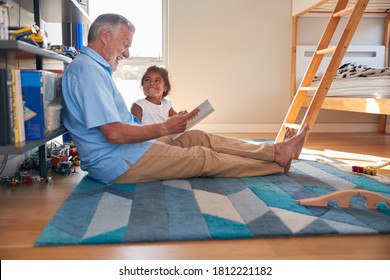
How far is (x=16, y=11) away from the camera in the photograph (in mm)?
1954

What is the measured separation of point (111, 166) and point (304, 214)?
71cm

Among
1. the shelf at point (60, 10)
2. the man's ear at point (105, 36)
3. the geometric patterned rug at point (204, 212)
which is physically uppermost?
the shelf at point (60, 10)

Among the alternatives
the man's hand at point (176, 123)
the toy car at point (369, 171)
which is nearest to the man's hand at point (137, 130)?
the man's hand at point (176, 123)

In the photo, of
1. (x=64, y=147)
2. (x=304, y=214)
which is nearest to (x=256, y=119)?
(x=64, y=147)

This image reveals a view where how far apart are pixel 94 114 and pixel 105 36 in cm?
35

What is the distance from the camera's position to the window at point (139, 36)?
364 centimetres

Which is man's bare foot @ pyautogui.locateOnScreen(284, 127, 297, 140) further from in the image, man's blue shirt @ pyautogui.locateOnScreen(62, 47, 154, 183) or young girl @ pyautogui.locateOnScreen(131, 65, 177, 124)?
man's blue shirt @ pyautogui.locateOnScreen(62, 47, 154, 183)

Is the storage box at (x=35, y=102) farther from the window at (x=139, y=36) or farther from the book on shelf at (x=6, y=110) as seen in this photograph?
the window at (x=139, y=36)

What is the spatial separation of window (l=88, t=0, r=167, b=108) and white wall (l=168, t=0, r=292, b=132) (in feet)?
0.40

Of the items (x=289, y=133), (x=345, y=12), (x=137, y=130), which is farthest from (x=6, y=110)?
(x=345, y=12)

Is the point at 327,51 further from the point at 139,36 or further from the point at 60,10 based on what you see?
the point at 139,36

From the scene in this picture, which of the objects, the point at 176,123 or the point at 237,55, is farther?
the point at 237,55

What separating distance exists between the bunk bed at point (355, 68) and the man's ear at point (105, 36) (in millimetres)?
1410

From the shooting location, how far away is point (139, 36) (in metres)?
3.69
